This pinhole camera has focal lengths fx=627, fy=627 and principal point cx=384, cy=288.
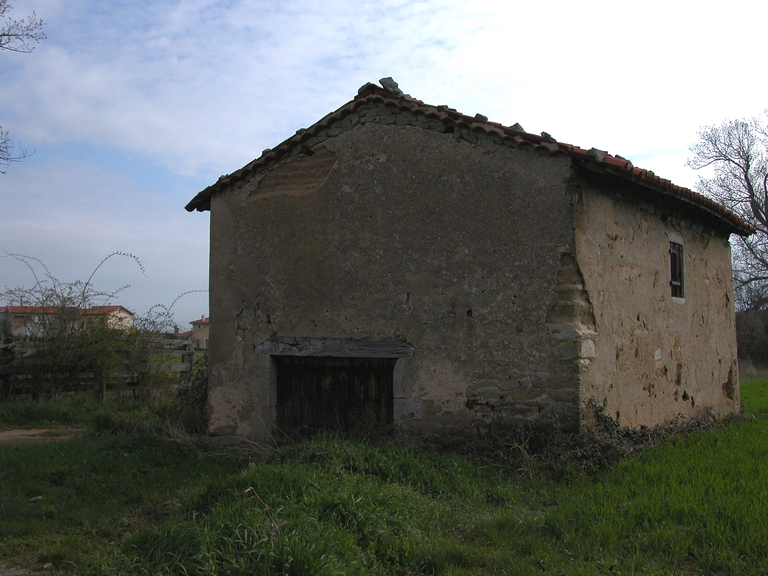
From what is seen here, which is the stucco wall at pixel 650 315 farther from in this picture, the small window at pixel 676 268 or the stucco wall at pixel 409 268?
the stucco wall at pixel 409 268

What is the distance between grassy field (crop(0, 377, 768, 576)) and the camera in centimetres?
406

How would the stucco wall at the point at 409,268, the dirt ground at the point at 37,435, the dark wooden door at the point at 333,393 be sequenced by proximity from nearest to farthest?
1. the stucco wall at the point at 409,268
2. the dark wooden door at the point at 333,393
3. the dirt ground at the point at 37,435

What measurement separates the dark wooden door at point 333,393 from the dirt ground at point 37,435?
3815 mm

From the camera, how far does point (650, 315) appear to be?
27.5 ft

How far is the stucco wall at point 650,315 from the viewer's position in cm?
727

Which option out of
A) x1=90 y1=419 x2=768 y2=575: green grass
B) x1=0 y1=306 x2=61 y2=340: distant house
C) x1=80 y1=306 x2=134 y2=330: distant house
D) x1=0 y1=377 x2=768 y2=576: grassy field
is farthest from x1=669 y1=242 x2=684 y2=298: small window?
x1=0 y1=306 x2=61 y2=340: distant house

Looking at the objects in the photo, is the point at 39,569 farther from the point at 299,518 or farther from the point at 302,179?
the point at 302,179

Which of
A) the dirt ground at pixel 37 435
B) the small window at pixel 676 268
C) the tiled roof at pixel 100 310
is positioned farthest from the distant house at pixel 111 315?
the small window at pixel 676 268

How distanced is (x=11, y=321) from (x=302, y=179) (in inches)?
356

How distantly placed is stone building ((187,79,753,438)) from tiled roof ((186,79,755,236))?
3 centimetres

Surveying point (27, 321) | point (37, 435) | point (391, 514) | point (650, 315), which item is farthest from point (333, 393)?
point (27, 321)

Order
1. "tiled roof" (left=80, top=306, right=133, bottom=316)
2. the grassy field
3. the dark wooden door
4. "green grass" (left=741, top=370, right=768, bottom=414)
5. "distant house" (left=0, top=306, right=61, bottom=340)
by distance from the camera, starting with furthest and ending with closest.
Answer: "tiled roof" (left=80, top=306, right=133, bottom=316) < "distant house" (left=0, top=306, right=61, bottom=340) < "green grass" (left=741, top=370, right=768, bottom=414) < the dark wooden door < the grassy field

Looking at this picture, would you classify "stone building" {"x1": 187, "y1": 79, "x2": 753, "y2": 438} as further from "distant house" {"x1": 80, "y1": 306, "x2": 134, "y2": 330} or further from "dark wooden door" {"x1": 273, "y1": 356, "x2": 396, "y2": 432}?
"distant house" {"x1": 80, "y1": 306, "x2": 134, "y2": 330}

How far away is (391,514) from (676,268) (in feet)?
21.6
